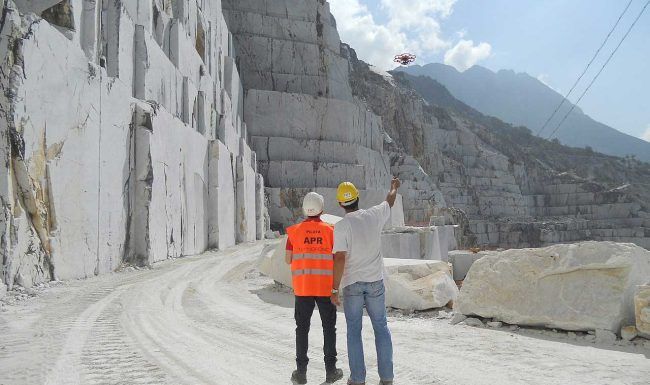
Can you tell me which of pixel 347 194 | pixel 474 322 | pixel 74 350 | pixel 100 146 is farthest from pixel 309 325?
pixel 100 146

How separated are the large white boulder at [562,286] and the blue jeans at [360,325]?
8.63 ft

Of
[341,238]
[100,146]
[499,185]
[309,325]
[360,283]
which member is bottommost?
[309,325]

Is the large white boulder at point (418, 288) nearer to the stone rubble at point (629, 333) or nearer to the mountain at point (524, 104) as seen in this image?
the stone rubble at point (629, 333)

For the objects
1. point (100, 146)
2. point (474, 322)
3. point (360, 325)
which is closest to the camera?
point (360, 325)

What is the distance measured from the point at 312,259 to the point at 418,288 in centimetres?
351

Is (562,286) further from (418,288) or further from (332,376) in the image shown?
(332,376)

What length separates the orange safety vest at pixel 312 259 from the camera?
3.56m

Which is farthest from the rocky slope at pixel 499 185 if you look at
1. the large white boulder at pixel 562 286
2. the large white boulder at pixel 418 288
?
the large white boulder at pixel 562 286

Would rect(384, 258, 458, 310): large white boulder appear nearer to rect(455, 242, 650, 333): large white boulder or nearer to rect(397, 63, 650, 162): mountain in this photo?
rect(455, 242, 650, 333): large white boulder

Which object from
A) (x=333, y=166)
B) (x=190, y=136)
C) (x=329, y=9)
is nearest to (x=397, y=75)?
(x=329, y=9)

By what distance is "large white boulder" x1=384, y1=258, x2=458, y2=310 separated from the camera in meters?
6.53

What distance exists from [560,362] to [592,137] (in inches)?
7067

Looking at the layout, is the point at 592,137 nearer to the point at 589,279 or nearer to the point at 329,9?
the point at 329,9

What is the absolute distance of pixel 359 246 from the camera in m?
3.56
